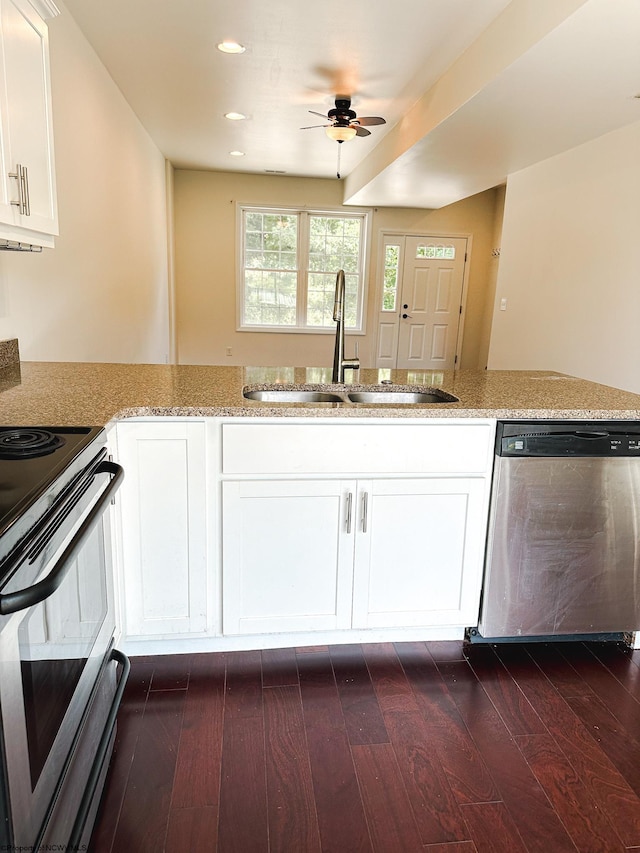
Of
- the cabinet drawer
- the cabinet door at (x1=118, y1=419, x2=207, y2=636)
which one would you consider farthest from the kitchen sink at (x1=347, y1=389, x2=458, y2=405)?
the cabinet door at (x1=118, y1=419, x2=207, y2=636)

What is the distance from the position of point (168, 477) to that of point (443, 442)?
0.92 m

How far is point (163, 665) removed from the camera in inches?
77.4

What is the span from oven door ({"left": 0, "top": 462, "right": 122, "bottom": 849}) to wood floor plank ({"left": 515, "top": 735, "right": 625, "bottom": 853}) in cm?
116

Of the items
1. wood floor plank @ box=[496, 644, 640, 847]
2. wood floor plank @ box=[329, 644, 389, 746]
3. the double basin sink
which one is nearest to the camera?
wood floor plank @ box=[496, 644, 640, 847]

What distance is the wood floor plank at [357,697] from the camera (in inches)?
66.3

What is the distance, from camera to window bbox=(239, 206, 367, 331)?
735 centimetres

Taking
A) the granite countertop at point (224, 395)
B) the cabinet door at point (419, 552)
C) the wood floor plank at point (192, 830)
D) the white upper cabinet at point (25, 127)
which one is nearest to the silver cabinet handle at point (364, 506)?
the cabinet door at point (419, 552)

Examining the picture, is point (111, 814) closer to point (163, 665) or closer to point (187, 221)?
point (163, 665)

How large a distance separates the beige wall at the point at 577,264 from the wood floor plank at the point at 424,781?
3032 millimetres

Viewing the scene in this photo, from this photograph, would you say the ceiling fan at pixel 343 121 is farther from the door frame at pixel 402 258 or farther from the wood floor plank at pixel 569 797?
the wood floor plank at pixel 569 797

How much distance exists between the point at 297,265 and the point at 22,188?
596cm

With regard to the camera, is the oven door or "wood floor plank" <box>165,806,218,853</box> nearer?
the oven door

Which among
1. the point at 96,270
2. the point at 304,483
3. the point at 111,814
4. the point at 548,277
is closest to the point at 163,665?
the point at 111,814

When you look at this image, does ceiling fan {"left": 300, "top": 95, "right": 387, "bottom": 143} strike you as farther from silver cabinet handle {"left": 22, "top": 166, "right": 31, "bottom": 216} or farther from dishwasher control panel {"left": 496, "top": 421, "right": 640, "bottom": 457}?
dishwasher control panel {"left": 496, "top": 421, "right": 640, "bottom": 457}
